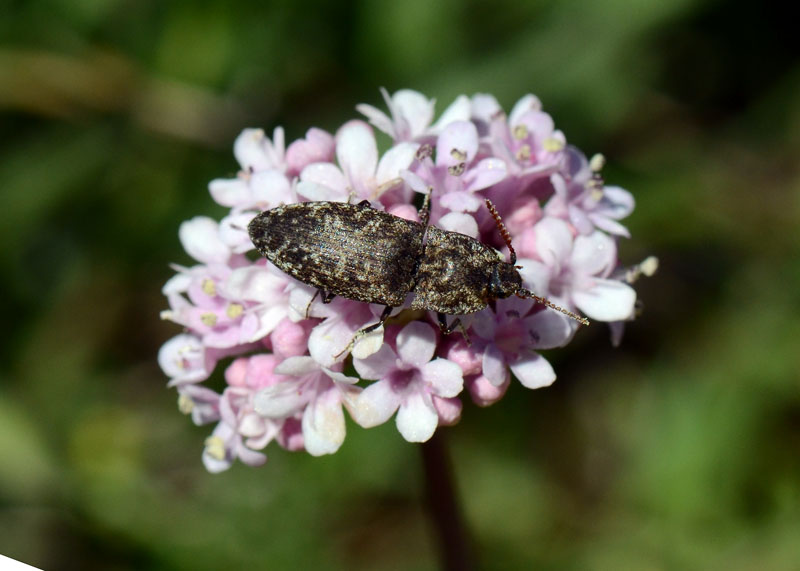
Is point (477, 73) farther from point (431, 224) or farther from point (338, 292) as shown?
point (338, 292)

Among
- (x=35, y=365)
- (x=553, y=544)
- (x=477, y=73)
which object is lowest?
(x=553, y=544)

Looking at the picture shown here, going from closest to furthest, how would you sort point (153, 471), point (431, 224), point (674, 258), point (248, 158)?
point (431, 224) < point (248, 158) < point (153, 471) < point (674, 258)

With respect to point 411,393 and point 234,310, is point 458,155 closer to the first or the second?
point 411,393

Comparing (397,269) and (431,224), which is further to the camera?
(431,224)

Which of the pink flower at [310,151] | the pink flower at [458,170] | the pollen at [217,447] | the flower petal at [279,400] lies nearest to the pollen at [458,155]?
the pink flower at [458,170]

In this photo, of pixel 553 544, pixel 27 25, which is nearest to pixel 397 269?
pixel 553 544

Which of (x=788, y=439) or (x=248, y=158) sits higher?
(x=248, y=158)

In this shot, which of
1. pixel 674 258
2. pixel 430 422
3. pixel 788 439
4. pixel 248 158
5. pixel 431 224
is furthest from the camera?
pixel 674 258
